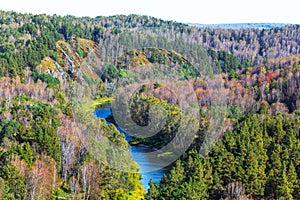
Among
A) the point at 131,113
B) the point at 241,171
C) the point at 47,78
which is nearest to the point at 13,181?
the point at 241,171

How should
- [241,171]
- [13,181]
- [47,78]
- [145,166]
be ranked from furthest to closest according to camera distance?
1. [47,78]
2. [145,166]
3. [241,171]
4. [13,181]

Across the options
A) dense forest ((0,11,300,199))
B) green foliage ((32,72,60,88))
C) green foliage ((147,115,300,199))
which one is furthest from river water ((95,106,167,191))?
green foliage ((32,72,60,88))

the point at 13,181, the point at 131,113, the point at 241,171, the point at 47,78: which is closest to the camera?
the point at 13,181

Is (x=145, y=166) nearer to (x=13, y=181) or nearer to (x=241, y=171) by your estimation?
(x=241, y=171)

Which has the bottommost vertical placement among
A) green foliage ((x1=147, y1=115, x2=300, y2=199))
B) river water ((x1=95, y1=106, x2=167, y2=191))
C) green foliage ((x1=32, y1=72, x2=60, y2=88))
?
river water ((x1=95, y1=106, x2=167, y2=191))

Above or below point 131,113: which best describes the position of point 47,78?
below

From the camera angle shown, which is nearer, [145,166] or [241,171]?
[241,171]

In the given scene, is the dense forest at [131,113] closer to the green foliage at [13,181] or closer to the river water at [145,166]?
the green foliage at [13,181]

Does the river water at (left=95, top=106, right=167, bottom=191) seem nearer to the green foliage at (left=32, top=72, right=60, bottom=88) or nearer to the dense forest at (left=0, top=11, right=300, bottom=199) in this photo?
the dense forest at (left=0, top=11, right=300, bottom=199)

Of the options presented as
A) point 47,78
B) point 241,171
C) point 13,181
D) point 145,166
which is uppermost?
point 13,181
